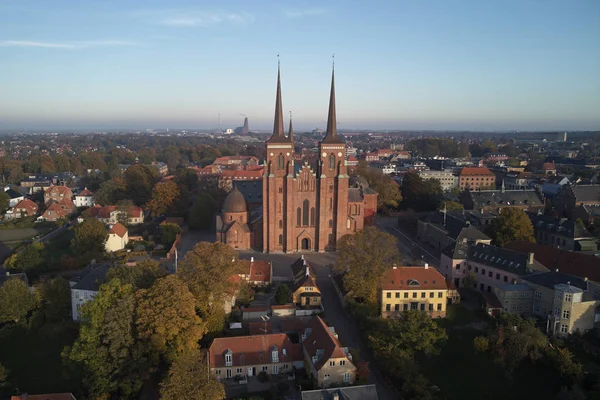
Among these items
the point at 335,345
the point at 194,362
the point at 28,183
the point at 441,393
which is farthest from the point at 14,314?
the point at 28,183

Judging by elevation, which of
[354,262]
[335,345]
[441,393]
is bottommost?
[441,393]

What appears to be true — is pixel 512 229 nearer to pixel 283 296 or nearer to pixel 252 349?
pixel 283 296

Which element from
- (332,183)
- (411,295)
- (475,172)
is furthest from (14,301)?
(475,172)

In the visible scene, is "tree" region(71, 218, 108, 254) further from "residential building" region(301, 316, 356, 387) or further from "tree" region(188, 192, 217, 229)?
"residential building" region(301, 316, 356, 387)

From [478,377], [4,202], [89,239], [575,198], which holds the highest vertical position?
[575,198]

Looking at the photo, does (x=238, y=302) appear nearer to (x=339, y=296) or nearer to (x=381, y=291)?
(x=339, y=296)

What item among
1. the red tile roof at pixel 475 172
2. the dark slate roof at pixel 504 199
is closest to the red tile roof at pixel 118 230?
the dark slate roof at pixel 504 199

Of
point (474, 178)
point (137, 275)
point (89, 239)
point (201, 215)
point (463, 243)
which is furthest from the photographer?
point (474, 178)
